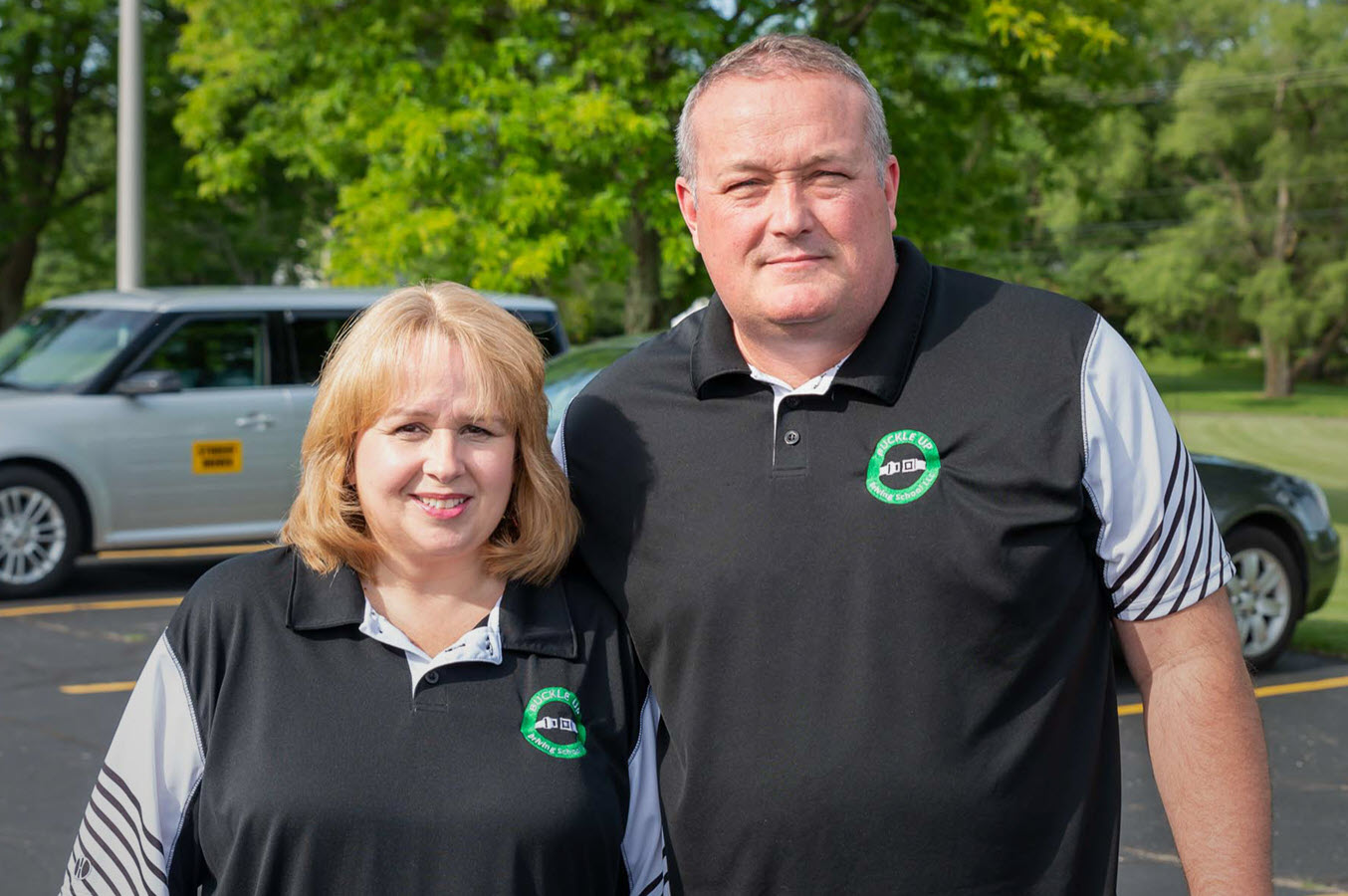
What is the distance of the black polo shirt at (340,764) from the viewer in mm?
2285

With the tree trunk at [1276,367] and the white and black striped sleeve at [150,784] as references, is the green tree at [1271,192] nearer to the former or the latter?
the tree trunk at [1276,367]

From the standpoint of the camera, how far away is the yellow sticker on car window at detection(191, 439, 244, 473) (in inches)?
389

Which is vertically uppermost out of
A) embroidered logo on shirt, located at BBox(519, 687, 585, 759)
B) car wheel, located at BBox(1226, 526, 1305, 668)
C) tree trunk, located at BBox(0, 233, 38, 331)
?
tree trunk, located at BBox(0, 233, 38, 331)

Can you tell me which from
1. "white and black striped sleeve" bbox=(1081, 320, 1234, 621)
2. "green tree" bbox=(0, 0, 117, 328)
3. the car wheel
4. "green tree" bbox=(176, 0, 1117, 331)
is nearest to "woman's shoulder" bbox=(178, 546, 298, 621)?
"white and black striped sleeve" bbox=(1081, 320, 1234, 621)

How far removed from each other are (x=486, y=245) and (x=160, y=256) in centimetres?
1715

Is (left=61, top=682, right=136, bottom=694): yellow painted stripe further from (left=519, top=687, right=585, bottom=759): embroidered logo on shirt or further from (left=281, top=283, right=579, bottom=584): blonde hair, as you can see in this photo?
(left=519, top=687, right=585, bottom=759): embroidered logo on shirt

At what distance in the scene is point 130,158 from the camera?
13164mm

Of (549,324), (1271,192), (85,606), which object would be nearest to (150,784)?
(85,606)

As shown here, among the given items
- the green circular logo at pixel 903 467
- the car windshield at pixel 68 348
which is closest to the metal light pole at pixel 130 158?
the car windshield at pixel 68 348

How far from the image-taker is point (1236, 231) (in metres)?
51.0

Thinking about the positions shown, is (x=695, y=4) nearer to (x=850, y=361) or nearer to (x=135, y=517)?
(x=135, y=517)

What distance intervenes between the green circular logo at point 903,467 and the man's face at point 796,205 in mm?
193

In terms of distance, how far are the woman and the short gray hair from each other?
0.50 meters

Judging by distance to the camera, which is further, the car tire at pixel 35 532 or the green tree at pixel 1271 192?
the green tree at pixel 1271 192
